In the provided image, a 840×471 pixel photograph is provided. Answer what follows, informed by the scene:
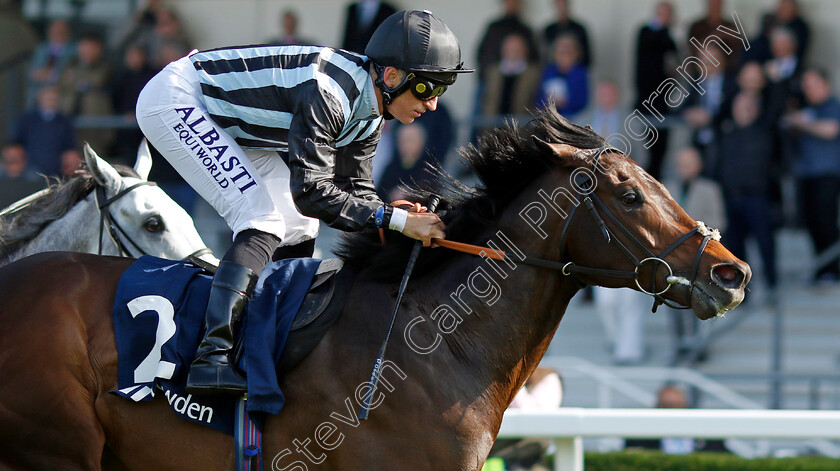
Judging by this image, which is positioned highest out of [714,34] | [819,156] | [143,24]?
[714,34]

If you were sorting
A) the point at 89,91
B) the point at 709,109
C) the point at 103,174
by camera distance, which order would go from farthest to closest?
the point at 89,91
the point at 709,109
the point at 103,174

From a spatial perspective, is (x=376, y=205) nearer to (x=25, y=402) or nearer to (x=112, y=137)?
(x=25, y=402)

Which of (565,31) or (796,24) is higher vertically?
(796,24)

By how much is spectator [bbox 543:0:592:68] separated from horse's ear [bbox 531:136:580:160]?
5916mm

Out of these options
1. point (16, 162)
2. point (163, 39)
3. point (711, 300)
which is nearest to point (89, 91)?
point (163, 39)

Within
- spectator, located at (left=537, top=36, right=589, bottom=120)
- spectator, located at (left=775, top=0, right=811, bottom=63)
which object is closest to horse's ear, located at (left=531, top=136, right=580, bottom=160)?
spectator, located at (left=537, top=36, right=589, bottom=120)

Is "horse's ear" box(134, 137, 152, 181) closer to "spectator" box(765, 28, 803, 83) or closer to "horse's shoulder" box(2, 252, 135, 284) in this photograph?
"horse's shoulder" box(2, 252, 135, 284)

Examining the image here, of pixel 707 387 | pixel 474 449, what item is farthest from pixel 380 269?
pixel 707 387

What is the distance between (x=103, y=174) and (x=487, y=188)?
5.92 ft

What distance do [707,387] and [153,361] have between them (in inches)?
225

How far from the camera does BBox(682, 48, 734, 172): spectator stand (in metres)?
8.46

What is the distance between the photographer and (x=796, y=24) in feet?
29.1

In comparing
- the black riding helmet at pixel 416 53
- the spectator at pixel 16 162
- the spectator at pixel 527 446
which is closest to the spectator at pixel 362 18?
the spectator at pixel 16 162

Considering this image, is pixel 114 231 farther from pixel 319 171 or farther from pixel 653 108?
pixel 653 108
